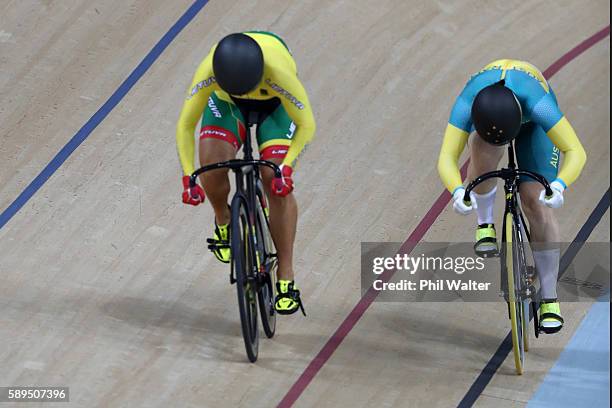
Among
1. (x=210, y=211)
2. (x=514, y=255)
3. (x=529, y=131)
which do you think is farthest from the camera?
(x=210, y=211)

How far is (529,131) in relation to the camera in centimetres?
594

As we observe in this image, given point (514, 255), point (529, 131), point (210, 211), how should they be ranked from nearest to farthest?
point (514, 255)
point (529, 131)
point (210, 211)

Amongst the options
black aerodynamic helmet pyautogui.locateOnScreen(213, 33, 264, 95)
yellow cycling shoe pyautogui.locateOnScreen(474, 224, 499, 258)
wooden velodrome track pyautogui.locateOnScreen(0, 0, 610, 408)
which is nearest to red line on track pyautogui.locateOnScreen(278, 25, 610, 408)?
wooden velodrome track pyautogui.locateOnScreen(0, 0, 610, 408)

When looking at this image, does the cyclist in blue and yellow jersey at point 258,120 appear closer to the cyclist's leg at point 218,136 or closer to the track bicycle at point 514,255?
the cyclist's leg at point 218,136

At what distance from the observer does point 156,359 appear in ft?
19.2

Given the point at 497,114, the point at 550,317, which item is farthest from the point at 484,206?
the point at 497,114

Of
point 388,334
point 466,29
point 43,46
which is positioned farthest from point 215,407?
point 466,29

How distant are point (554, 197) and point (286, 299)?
1.22 m

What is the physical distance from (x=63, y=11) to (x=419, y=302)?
299cm

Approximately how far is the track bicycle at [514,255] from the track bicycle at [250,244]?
87cm

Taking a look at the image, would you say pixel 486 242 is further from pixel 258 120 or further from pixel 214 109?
pixel 214 109

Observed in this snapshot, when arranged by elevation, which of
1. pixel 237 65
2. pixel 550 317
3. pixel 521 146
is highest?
pixel 237 65

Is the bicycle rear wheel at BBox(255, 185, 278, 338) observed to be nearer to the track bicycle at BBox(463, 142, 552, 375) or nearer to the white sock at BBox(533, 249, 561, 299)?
the track bicycle at BBox(463, 142, 552, 375)

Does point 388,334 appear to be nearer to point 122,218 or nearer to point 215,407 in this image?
point 215,407
